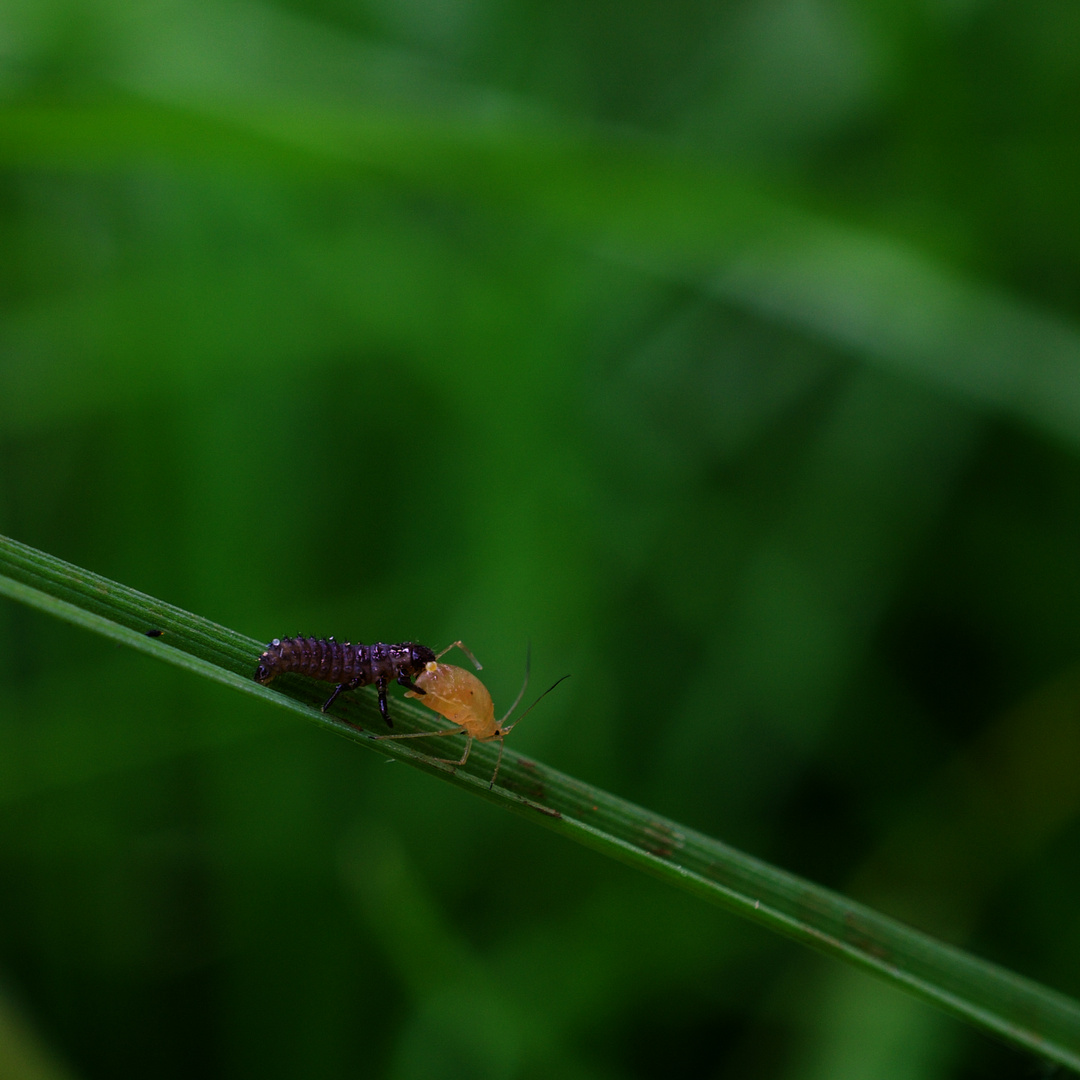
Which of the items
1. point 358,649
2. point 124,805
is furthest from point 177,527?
point 358,649

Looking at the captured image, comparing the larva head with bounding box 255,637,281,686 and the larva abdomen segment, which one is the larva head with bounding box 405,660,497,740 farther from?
the larva head with bounding box 255,637,281,686

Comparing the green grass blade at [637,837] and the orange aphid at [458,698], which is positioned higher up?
the green grass blade at [637,837]

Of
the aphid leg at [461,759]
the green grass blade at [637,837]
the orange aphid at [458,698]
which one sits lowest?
the orange aphid at [458,698]

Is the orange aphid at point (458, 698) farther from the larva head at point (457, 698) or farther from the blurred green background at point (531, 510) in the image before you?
the blurred green background at point (531, 510)

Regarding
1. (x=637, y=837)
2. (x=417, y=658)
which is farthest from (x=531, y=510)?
(x=637, y=837)

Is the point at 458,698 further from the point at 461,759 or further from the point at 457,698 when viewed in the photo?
the point at 461,759

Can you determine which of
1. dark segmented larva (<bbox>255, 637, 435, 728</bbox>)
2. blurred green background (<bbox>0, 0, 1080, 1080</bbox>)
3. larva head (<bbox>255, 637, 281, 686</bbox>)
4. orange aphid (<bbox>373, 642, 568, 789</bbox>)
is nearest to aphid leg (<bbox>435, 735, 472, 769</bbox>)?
dark segmented larva (<bbox>255, 637, 435, 728</bbox>)

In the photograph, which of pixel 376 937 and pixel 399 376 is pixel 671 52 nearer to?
pixel 399 376

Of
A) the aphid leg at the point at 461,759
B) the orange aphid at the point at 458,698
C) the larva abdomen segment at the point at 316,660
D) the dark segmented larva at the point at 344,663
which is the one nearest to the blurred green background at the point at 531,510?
the orange aphid at the point at 458,698
